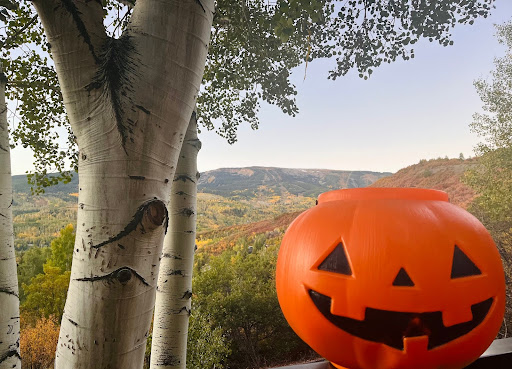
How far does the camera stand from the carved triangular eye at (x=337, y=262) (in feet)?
2.86

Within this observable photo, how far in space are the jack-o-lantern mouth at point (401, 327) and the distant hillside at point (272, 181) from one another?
15.4 metres

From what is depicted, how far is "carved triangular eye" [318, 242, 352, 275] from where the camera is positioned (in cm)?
87

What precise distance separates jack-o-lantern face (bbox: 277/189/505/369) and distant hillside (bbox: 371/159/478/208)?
12.8m

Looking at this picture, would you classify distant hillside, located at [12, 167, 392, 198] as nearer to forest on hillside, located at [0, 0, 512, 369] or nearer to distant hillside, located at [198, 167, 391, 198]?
distant hillside, located at [198, 167, 391, 198]

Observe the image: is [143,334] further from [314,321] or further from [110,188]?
[314,321]

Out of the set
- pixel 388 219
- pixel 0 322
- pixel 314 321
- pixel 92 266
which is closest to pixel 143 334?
pixel 92 266

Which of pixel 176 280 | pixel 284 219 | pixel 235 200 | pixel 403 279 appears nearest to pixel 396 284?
pixel 403 279

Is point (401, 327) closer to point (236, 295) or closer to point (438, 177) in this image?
point (236, 295)

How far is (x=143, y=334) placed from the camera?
0.73 meters

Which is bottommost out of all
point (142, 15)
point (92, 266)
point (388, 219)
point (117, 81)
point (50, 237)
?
point (50, 237)

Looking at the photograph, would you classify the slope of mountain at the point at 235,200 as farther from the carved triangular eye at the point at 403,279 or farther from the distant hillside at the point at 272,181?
the carved triangular eye at the point at 403,279

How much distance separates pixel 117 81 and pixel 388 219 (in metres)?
0.85

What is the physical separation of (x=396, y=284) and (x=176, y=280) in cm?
117

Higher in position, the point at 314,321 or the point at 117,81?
the point at 117,81
